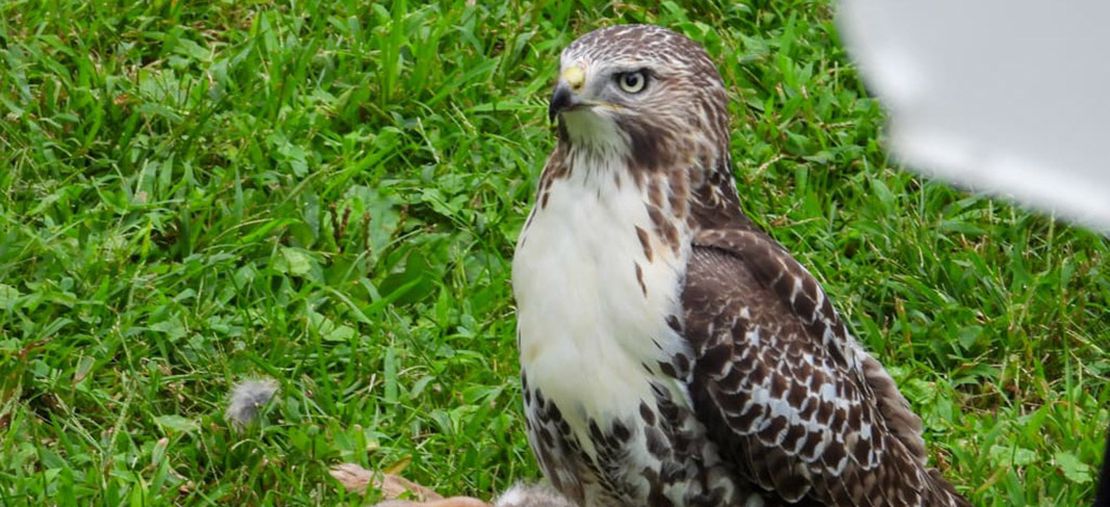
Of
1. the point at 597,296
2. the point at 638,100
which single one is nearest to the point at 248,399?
the point at 597,296

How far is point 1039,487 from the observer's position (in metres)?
4.05

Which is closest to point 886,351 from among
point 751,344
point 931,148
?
point 751,344

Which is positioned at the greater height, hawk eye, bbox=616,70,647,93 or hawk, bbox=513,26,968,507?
hawk eye, bbox=616,70,647,93

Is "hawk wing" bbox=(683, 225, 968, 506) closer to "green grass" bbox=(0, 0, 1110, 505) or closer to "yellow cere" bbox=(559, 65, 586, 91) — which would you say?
"yellow cere" bbox=(559, 65, 586, 91)

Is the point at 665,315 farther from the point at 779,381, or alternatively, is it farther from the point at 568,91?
the point at 568,91

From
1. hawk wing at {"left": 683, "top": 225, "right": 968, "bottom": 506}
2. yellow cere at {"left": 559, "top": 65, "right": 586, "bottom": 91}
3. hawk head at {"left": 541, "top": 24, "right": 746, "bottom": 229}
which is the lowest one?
hawk wing at {"left": 683, "top": 225, "right": 968, "bottom": 506}

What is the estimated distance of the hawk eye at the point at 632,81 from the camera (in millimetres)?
3043

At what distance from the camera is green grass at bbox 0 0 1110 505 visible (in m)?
4.05

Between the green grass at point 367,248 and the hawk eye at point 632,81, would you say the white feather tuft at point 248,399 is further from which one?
the hawk eye at point 632,81

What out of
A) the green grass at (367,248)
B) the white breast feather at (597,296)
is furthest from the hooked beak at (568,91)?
the green grass at (367,248)

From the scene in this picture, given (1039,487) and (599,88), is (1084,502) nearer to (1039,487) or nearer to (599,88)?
(1039,487)

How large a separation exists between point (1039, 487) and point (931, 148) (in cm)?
354

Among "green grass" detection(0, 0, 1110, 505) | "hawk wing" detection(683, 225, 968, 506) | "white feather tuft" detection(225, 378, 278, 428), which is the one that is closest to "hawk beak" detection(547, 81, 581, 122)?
"hawk wing" detection(683, 225, 968, 506)

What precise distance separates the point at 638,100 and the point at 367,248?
6.01 feet
